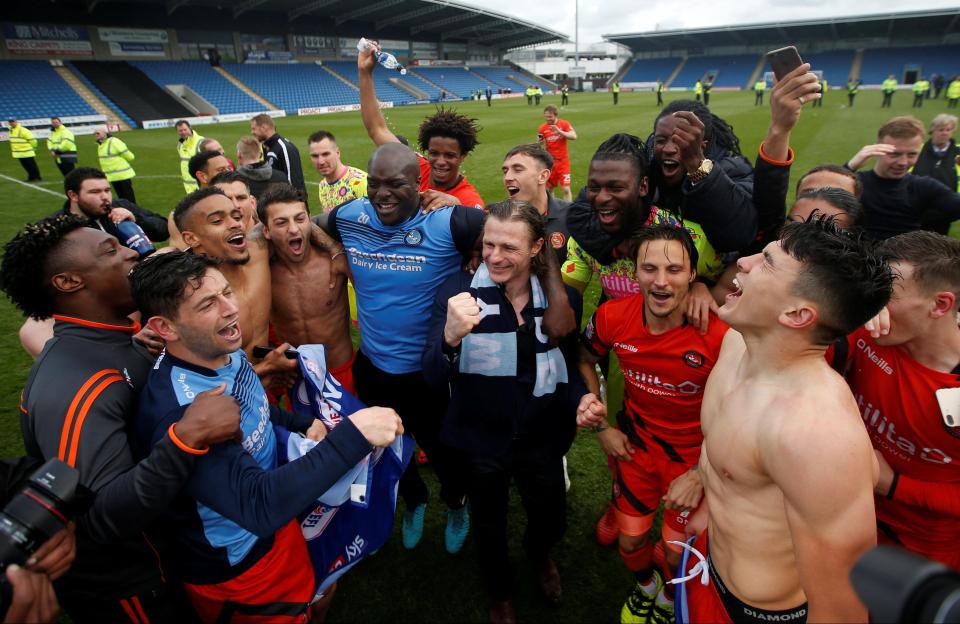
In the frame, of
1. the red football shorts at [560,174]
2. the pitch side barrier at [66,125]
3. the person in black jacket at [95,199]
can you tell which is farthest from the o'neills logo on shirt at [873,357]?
the pitch side barrier at [66,125]

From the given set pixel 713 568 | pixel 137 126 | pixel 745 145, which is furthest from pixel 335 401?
pixel 137 126

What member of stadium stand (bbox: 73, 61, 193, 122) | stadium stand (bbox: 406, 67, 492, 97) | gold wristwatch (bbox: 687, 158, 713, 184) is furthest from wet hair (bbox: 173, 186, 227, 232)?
stadium stand (bbox: 406, 67, 492, 97)

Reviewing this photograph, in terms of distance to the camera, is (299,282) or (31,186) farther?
(31,186)

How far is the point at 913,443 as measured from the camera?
6.86 ft

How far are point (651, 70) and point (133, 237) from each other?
70562 mm

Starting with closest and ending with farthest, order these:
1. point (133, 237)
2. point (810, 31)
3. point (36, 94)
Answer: point (133, 237), point (36, 94), point (810, 31)

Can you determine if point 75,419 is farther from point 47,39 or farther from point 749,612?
point 47,39

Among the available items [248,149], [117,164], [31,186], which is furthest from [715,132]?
[31,186]

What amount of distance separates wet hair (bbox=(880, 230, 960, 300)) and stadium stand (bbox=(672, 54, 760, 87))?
63145 mm

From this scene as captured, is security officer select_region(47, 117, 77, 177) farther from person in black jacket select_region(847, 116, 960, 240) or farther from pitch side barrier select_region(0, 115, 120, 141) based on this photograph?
person in black jacket select_region(847, 116, 960, 240)

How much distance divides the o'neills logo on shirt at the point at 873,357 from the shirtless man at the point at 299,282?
3078 mm

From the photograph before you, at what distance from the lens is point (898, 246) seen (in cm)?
210

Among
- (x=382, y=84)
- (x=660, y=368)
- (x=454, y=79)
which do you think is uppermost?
(x=454, y=79)

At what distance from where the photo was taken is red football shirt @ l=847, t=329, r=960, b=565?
2.01m
